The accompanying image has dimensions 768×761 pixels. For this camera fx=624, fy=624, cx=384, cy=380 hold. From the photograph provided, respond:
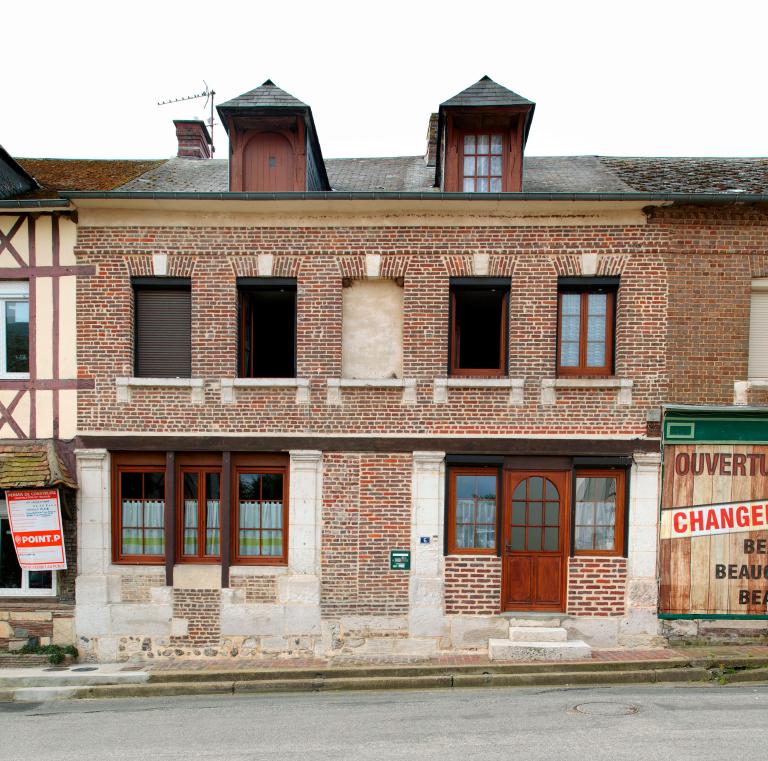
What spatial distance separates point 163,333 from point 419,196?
443cm

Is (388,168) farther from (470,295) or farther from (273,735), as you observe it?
(273,735)

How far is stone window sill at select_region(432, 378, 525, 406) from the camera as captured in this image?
928cm

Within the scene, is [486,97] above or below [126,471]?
above

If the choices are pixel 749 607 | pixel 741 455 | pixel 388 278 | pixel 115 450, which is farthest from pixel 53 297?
pixel 749 607

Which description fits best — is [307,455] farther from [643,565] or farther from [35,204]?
[35,204]

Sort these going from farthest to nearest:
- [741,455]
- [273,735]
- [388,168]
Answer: [388,168] < [741,455] < [273,735]

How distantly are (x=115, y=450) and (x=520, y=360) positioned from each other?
628 centimetres

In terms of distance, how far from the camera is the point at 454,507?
950 cm

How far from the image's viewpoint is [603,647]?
30.5 feet

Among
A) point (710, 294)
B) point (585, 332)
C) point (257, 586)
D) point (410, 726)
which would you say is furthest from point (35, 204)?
point (710, 294)

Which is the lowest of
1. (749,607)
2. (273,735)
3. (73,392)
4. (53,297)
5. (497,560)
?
(273,735)

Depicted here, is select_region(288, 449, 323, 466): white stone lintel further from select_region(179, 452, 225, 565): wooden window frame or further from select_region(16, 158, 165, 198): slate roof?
select_region(16, 158, 165, 198): slate roof

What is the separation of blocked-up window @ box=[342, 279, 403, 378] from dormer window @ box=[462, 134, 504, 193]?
6.82ft

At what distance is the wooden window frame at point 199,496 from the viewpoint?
9.59m
